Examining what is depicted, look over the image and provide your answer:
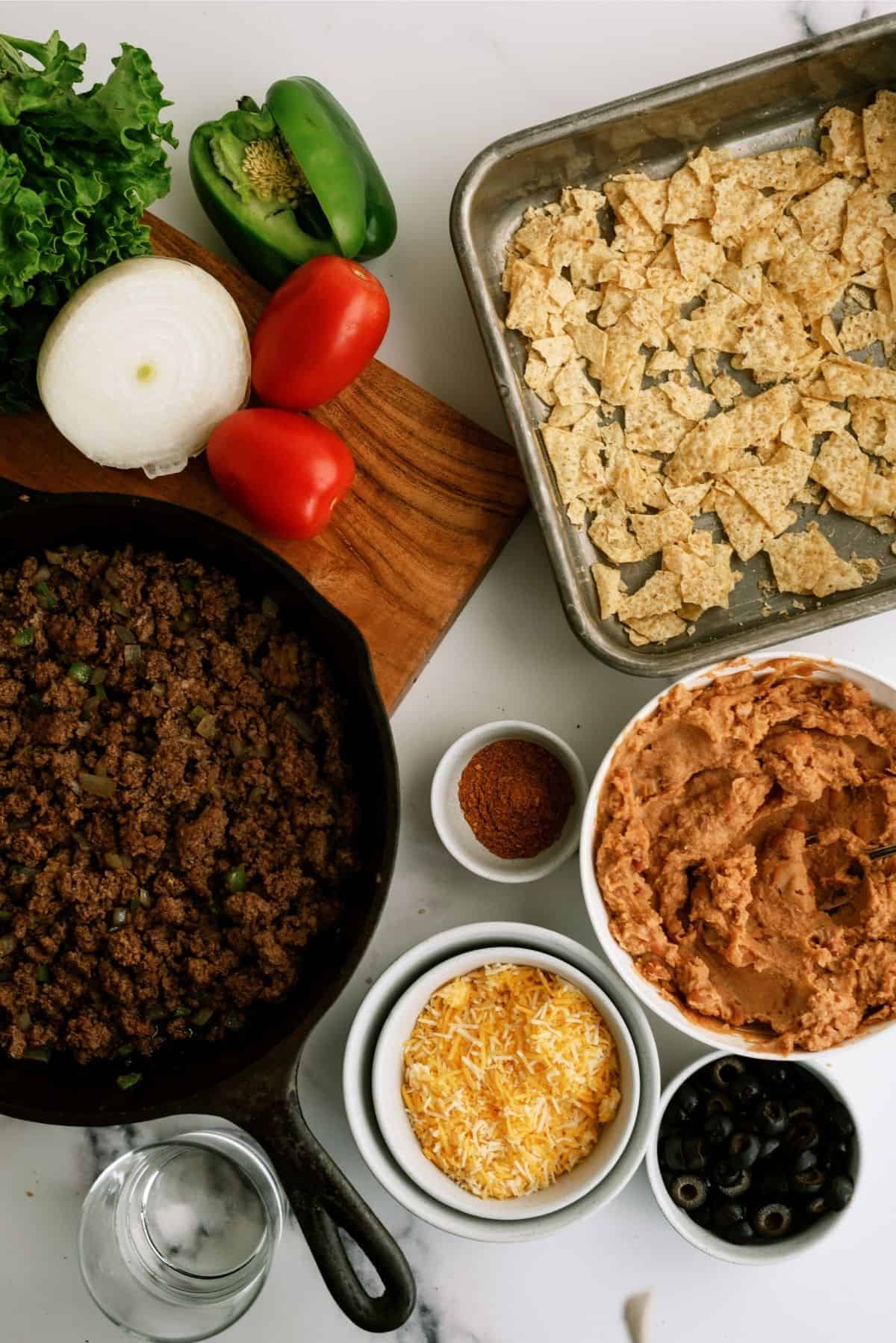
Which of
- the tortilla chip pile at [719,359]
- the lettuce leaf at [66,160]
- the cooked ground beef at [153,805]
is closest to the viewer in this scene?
the lettuce leaf at [66,160]

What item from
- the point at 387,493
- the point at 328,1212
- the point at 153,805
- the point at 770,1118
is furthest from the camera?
the point at 387,493

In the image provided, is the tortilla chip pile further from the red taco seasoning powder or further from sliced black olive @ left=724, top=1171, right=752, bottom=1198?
sliced black olive @ left=724, top=1171, right=752, bottom=1198

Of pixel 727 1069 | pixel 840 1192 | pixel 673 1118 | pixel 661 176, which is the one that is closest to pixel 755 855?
pixel 727 1069

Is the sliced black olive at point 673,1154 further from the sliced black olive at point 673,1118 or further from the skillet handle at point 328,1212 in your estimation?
the skillet handle at point 328,1212

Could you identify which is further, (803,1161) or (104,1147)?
(104,1147)

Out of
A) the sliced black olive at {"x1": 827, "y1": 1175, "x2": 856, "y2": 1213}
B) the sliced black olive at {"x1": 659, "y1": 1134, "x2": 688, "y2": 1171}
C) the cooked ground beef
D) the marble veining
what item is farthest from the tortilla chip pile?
the marble veining

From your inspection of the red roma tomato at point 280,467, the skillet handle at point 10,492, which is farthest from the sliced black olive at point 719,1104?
the skillet handle at point 10,492

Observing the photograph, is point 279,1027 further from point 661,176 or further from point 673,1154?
point 661,176
